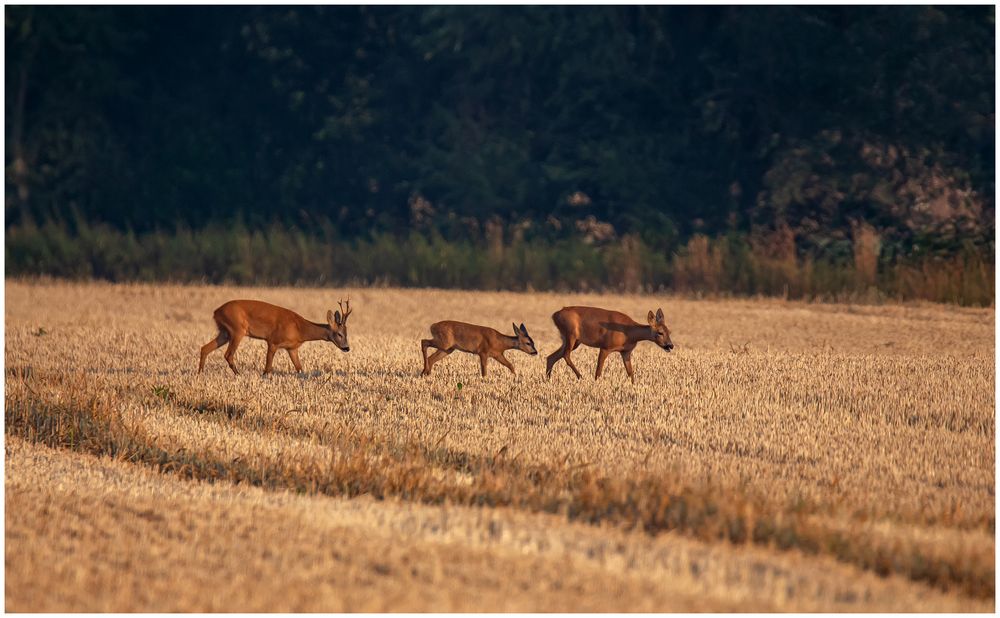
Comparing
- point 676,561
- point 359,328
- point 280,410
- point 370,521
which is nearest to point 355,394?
point 280,410

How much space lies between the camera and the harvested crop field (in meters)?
6.96

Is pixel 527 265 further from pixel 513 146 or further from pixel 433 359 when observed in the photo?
pixel 433 359

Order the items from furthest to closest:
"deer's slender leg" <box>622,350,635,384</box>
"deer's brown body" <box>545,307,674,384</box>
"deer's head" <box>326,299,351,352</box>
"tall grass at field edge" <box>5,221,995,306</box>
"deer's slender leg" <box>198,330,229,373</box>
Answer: "tall grass at field edge" <box>5,221,995,306</box>
"deer's head" <box>326,299,351,352</box>
"deer's slender leg" <box>198,330,229,373</box>
"deer's slender leg" <box>622,350,635,384</box>
"deer's brown body" <box>545,307,674,384</box>

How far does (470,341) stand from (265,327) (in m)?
1.84

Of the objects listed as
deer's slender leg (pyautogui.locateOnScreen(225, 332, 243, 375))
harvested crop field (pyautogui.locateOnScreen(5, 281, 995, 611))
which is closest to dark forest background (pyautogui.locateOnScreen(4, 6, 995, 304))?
harvested crop field (pyautogui.locateOnScreen(5, 281, 995, 611))

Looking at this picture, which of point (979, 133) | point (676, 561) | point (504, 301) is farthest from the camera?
point (979, 133)

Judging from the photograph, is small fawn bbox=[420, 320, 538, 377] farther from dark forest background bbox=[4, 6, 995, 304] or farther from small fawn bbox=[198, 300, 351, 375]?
dark forest background bbox=[4, 6, 995, 304]

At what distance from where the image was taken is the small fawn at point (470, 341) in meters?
13.3

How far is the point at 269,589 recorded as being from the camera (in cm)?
680

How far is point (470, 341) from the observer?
13.3m

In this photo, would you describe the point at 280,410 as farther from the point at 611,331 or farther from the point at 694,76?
the point at 694,76

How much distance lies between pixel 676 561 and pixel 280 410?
206 inches

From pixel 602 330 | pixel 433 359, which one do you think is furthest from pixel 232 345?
pixel 602 330

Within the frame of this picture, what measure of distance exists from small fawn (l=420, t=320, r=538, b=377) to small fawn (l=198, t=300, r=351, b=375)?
0.82m
